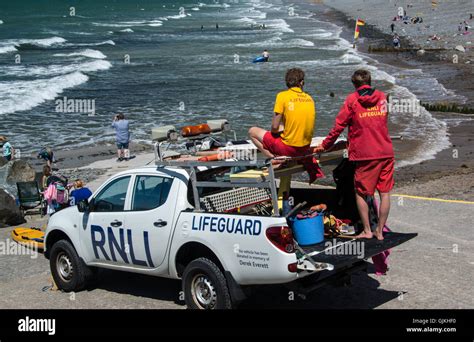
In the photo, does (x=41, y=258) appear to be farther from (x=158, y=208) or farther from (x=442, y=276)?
(x=442, y=276)

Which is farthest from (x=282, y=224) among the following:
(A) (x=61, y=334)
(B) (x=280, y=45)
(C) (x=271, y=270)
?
(B) (x=280, y=45)

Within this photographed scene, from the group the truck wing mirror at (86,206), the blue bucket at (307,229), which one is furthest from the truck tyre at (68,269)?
the blue bucket at (307,229)

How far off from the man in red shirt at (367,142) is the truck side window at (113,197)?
97.7 inches

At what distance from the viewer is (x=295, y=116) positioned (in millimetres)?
9328

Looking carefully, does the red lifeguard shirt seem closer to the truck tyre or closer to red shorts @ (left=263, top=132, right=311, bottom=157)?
red shorts @ (left=263, top=132, right=311, bottom=157)

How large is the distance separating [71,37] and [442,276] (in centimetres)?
8419

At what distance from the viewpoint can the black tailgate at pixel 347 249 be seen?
8.48m

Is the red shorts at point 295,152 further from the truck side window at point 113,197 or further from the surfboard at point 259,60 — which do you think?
the surfboard at point 259,60

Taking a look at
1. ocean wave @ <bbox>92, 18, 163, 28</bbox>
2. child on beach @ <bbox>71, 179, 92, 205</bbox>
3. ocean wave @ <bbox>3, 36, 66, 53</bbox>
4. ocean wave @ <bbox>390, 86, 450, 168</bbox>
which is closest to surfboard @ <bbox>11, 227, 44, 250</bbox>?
child on beach @ <bbox>71, 179, 92, 205</bbox>

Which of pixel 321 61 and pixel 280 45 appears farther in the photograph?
pixel 280 45

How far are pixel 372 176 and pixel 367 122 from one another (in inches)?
25.0

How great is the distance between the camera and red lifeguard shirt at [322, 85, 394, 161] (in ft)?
29.6

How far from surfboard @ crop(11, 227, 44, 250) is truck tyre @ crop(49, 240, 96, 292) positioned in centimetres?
232

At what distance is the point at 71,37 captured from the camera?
90062mm
